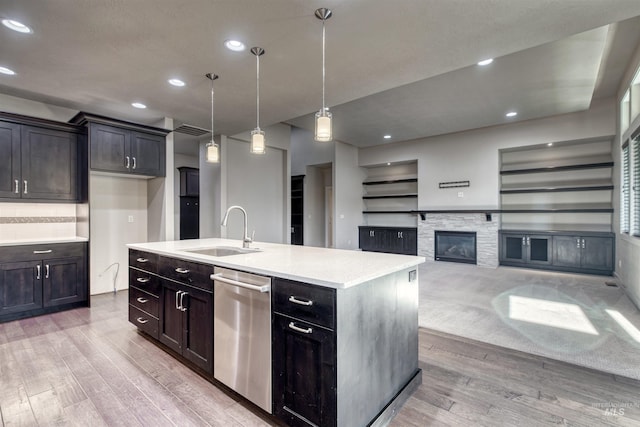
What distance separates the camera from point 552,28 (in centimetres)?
236

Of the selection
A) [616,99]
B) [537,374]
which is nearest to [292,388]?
[537,374]

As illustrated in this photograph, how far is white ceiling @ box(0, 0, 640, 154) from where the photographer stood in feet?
6.99

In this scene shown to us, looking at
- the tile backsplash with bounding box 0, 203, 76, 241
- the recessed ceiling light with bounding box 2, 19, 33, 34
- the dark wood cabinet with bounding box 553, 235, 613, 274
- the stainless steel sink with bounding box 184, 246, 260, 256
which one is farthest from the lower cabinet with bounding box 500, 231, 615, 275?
the tile backsplash with bounding box 0, 203, 76, 241

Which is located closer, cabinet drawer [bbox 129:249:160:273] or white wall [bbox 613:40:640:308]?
cabinet drawer [bbox 129:249:160:273]

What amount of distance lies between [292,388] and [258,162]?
524 cm

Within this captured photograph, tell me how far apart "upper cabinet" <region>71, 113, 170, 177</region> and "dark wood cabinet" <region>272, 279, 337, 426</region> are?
357cm

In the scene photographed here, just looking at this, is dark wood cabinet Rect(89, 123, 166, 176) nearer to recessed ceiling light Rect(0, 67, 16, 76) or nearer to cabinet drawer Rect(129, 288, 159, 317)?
recessed ceiling light Rect(0, 67, 16, 76)

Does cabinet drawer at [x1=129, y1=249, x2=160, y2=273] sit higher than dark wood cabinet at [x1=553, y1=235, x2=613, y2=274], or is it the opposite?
cabinet drawer at [x1=129, y1=249, x2=160, y2=273]

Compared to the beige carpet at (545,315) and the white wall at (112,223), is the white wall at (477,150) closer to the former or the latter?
the beige carpet at (545,315)

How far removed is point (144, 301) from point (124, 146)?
7.83 feet

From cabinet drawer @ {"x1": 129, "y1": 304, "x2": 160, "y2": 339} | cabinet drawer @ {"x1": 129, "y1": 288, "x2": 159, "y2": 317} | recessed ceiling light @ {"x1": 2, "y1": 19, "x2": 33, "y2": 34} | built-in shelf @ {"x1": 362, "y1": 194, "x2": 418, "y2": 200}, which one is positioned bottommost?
cabinet drawer @ {"x1": 129, "y1": 304, "x2": 160, "y2": 339}

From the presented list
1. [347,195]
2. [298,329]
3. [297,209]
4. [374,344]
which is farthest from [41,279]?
[297,209]

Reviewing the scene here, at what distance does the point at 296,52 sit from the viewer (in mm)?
2711

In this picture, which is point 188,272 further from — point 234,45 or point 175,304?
point 234,45
